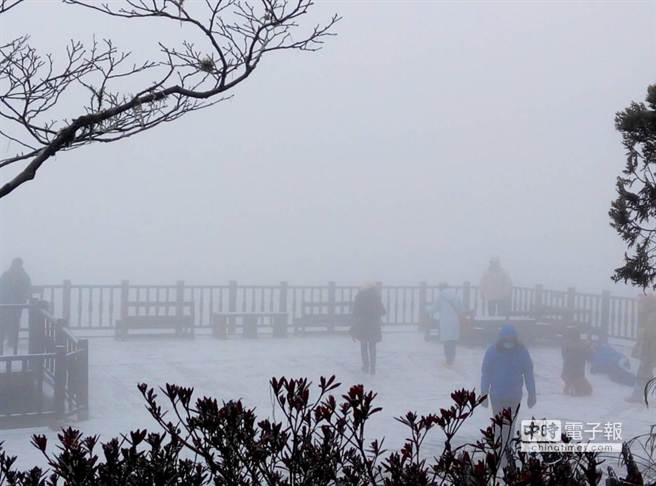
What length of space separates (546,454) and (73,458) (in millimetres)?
1461

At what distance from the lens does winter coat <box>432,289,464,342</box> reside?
37.3ft

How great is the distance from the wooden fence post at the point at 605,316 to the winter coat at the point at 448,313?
366 centimetres

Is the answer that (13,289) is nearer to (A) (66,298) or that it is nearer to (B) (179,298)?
(A) (66,298)

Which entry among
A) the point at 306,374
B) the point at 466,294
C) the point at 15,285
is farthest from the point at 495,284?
the point at 15,285

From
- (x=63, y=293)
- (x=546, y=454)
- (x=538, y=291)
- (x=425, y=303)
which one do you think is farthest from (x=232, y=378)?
(x=546, y=454)

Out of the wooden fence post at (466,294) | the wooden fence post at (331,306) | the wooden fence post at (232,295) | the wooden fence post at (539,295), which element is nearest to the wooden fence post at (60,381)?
the wooden fence post at (232,295)

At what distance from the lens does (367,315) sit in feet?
35.7

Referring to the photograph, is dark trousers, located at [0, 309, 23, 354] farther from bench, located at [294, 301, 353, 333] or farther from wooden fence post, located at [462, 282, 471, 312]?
wooden fence post, located at [462, 282, 471, 312]

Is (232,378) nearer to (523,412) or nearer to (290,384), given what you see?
(523,412)

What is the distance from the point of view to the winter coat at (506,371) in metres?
6.85

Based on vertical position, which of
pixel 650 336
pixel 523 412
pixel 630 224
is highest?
pixel 630 224

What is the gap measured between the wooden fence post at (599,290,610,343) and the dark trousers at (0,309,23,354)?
924 cm

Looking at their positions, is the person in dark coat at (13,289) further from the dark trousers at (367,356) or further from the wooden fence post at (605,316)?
the wooden fence post at (605,316)

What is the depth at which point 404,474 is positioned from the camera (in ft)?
7.05
